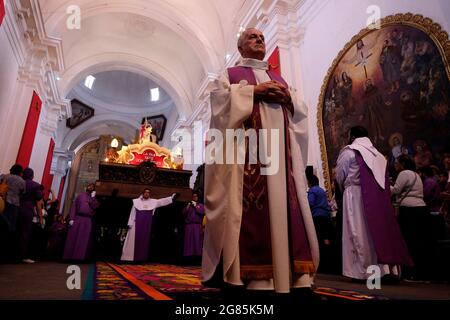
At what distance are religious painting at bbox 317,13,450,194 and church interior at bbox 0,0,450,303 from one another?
0.06 feet

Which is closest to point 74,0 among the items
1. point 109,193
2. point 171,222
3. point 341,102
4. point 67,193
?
point 109,193

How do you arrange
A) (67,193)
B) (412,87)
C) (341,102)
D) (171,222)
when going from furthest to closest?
1. (67,193)
2. (171,222)
3. (341,102)
4. (412,87)

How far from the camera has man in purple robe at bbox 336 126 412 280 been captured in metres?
3.19

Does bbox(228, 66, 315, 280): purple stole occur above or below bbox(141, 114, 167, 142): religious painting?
below

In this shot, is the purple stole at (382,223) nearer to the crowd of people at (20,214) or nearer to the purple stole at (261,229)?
the purple stole at (261,229)

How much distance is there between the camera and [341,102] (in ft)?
18.6

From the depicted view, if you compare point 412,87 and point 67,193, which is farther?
point 67,193

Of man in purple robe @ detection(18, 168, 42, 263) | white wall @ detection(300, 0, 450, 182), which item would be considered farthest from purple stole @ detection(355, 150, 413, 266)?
man in purple robe @ detection(18, 168, 42, 263)

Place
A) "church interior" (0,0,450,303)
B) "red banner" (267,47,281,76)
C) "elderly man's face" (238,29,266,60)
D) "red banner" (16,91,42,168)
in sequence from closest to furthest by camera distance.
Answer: "elderly man's face" (238,29,266,60) → "church interior" (0,0,450,303) → "red banner" (267,47,281,76) → "red banner" (16,91,42,168)

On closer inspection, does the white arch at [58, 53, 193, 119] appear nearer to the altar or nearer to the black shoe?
the altar

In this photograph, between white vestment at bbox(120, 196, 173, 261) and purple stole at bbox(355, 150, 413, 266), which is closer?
purple stole at bbox(355, 150, 413, 266)

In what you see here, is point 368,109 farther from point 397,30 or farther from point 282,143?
point 282,143

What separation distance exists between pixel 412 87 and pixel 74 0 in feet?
35.9

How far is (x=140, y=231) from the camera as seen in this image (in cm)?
675
